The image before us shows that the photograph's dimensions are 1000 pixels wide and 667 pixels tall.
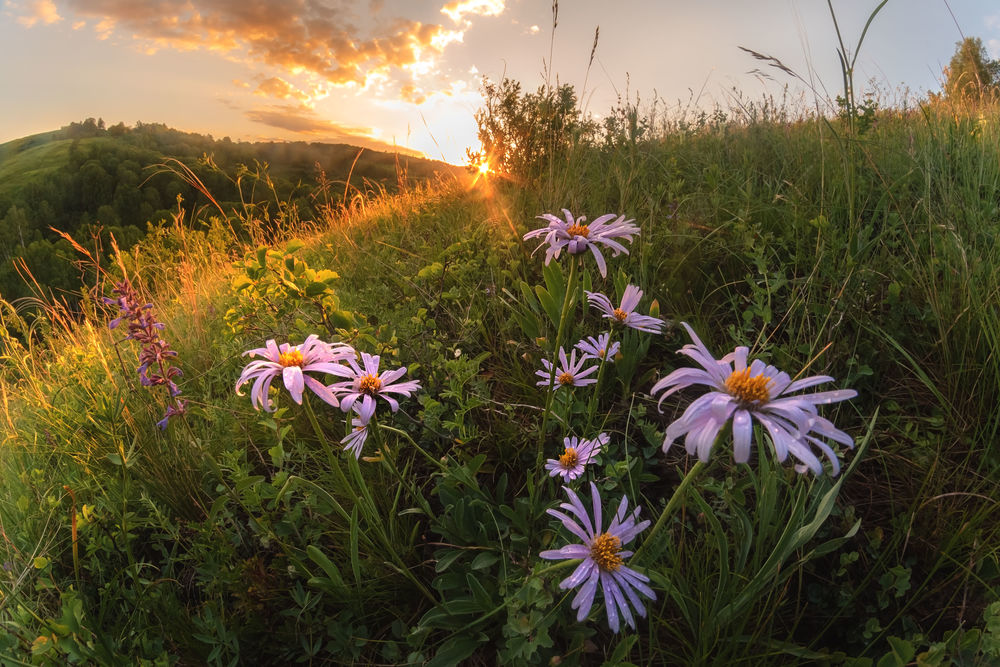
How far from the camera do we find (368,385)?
40.4 inches

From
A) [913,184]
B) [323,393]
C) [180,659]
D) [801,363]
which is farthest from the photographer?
[913,184]

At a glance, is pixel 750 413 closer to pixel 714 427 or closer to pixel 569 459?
pixel 714 427

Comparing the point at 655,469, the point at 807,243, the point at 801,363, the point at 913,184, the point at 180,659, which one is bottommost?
the point at 180,659

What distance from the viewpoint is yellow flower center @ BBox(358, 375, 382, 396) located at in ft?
3.36

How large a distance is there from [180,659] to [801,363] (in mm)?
1729

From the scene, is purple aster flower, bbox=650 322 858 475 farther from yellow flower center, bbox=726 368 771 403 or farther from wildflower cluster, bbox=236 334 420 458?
wildflower cluster, bbox=236 334 420 458

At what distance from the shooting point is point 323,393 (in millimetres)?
809

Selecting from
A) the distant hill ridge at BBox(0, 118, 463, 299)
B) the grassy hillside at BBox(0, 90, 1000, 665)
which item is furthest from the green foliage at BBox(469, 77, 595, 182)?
the distant hill ridge at BBox(0, 118, 463, 299)

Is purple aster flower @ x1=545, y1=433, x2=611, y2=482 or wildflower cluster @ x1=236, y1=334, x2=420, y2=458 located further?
purple aster flower @ x1=545, y1=433, x2=611, y2=482

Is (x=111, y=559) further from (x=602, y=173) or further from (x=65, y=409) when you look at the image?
(x=602, y=173)

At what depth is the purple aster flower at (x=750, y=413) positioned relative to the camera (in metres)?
0.61

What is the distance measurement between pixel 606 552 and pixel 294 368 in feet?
1.95

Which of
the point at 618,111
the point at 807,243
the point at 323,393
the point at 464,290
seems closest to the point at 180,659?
the point at 323,393

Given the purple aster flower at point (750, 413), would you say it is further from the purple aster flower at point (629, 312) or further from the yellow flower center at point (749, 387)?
the purple aster flower at point (629, 312)
